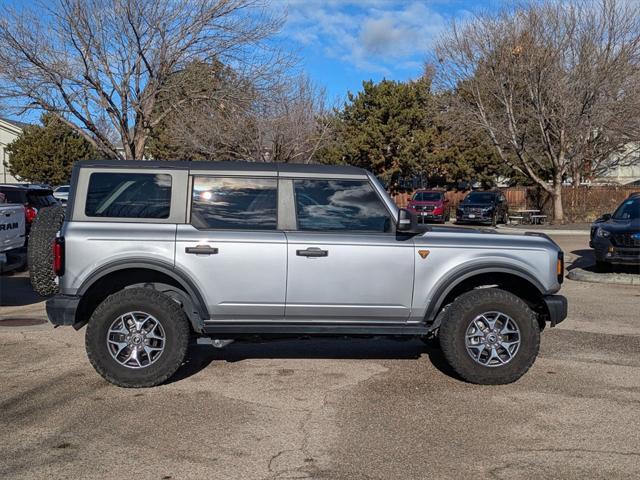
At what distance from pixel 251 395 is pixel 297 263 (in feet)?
4.01

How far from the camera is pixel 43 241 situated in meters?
6.50

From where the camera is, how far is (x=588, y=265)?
51.9ft

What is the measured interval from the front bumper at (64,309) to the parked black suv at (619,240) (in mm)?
10392

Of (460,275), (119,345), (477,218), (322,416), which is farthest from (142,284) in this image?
(477,218)

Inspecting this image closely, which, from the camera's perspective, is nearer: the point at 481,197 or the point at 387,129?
the point at 481,197

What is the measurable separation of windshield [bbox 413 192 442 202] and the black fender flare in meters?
30.2

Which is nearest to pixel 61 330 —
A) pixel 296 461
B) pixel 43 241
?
pixel 43 241

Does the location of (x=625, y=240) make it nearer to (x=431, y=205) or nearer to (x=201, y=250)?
(x=201, y=250)

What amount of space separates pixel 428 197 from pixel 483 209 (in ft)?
15.1

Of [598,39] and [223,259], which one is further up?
[598,39]

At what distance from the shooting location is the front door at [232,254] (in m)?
6.05

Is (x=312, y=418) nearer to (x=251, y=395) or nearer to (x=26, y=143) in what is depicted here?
(x=251, y=395)

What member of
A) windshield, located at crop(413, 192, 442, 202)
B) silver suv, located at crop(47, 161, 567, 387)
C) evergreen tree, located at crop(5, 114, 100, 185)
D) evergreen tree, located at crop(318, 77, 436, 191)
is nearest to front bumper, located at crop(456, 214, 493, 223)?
windshield, located at crop(413, 192, 442, 202)

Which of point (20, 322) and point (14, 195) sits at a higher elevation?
point (14, 195)
